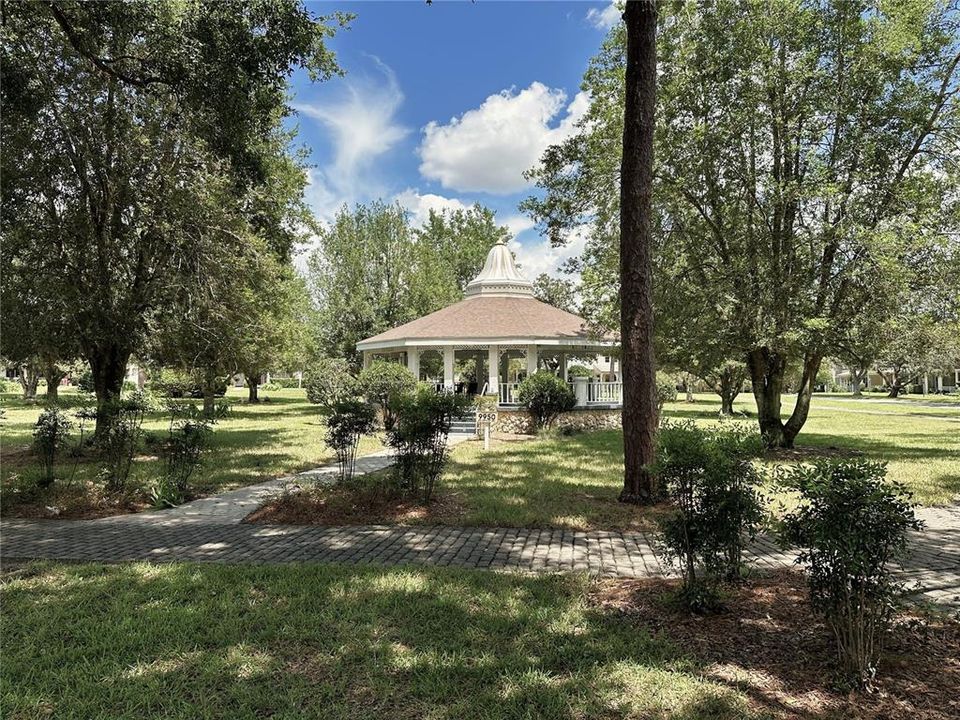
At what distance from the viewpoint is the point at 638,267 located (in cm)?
764

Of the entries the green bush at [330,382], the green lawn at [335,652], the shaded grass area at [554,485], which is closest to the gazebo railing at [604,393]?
the shaded grass area at [554,485]

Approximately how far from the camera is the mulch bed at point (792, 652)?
2896mm

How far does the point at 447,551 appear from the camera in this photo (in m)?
5.81

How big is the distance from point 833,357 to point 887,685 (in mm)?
12083

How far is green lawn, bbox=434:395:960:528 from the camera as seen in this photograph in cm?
718

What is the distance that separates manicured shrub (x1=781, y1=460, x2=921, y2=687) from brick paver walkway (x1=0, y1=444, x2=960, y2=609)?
196cm

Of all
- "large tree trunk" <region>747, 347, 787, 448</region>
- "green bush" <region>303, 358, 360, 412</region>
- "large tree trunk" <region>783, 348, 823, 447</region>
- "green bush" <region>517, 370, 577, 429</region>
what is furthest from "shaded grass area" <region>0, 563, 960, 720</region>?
"green bush" <region>303, 358, 360, 412</region>

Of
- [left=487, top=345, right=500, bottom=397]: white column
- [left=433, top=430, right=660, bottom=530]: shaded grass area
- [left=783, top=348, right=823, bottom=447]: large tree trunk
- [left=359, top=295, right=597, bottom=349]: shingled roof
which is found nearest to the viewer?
[left=433, top=430, right=660, bottom=530]: shaded grass area

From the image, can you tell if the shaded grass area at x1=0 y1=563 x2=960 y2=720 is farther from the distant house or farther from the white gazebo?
the distant house

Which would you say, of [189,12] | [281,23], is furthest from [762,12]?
[189,12]

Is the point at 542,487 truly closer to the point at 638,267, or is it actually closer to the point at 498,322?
the point at 638,267

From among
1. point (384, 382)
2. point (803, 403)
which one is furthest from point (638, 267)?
point (384, 382)

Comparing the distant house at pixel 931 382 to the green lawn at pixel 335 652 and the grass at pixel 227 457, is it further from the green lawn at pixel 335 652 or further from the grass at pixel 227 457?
the green lawn at pixel 335 652

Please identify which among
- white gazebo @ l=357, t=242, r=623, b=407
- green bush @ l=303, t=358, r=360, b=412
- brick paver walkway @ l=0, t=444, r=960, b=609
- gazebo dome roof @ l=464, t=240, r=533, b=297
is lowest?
brick paver walkway @ l=0, t=444, r=960, b=609
